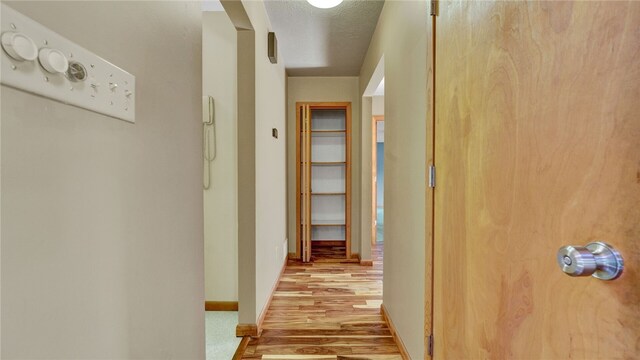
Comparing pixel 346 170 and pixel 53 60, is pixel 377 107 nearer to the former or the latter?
pixel 346 170

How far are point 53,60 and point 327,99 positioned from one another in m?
3.71

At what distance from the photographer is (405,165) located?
1774 millimetres

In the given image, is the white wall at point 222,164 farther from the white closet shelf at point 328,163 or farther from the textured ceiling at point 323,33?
the white closet shelf at point 328,163

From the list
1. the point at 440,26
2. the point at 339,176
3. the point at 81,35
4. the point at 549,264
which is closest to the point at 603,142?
the point at 549,264

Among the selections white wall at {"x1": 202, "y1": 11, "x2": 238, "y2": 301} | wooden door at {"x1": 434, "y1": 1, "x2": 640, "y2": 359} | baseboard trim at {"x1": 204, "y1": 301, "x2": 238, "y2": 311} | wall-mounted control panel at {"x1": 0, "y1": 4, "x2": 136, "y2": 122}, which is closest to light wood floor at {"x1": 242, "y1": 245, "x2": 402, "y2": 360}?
baseboard trim at {"x1": 204, "y1": 301, "x2": 238, "y2": 311}

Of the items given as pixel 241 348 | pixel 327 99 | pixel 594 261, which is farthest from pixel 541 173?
pixel 327 99

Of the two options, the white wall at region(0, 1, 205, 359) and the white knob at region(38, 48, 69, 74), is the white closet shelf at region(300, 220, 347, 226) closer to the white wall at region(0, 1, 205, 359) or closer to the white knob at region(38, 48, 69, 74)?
the white wall at region(0, 1, 205, 359)

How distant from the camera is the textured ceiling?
7.77 feet

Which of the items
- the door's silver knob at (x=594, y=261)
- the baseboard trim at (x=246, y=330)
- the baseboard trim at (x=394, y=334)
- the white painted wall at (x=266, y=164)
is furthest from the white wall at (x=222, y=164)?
the door's silver knob at (x=594, y=261)

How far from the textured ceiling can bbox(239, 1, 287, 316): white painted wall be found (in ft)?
0.52

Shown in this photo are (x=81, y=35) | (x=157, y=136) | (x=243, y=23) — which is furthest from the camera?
(x=243, y=23)

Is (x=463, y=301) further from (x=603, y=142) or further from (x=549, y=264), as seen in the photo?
(x=603, y=142)

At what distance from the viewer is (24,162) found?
Answer: 0.46m

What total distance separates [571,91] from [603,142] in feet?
0.40
